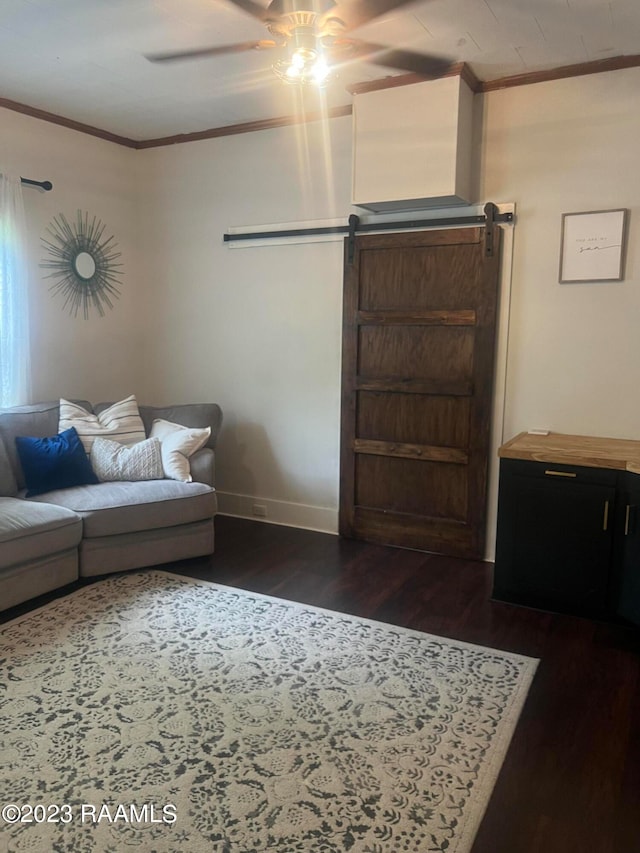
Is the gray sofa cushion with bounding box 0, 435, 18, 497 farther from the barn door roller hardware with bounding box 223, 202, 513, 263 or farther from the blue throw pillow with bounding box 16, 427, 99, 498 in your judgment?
the barn door roller hardware with bounding box 223, 202, 513, 263

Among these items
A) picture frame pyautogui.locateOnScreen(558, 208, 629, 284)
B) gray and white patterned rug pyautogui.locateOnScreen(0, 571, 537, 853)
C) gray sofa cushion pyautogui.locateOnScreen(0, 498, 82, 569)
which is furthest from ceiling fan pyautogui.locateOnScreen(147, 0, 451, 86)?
gray and white patterned rug pyautogui.locateOnScreen(0, 571, 537, 853)

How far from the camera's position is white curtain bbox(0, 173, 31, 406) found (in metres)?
3.84

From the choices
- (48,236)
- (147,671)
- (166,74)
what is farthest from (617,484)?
(48,236)

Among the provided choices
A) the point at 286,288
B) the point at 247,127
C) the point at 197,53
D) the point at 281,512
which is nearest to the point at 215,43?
the point at 197,53

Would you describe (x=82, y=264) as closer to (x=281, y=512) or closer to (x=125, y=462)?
(x=125, y=462)

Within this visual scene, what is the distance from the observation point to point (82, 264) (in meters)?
4.46

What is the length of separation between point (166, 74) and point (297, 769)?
11.0ft

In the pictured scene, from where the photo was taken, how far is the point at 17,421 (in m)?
3.70

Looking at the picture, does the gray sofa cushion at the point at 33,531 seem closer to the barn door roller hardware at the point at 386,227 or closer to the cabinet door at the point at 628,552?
the barn door roller hardware at the point at 386,227

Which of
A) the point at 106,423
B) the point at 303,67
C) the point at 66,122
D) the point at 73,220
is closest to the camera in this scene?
the point at 303,67

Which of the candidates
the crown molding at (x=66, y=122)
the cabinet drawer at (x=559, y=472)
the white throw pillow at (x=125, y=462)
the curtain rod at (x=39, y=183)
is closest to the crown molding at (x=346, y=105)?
the crown molding at (x=66, y=122)

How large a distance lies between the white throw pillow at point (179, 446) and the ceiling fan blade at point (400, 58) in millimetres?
2205

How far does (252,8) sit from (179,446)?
225 cm

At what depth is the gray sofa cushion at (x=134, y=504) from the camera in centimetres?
331
